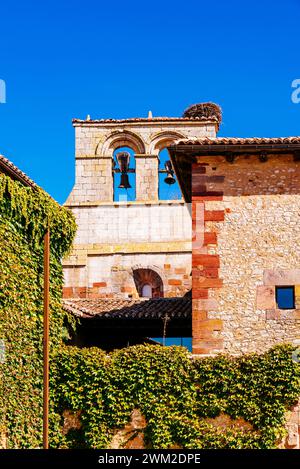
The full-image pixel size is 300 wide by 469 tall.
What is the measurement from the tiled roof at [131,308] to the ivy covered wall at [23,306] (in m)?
2.37

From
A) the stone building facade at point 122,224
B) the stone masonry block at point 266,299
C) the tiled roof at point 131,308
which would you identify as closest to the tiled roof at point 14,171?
the tiled roof at point 131,308

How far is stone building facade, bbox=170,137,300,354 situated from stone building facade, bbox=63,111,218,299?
13.1m

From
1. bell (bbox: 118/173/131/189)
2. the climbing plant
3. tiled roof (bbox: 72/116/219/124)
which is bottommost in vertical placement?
the climbing plant

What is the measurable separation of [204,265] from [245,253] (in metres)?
0.97

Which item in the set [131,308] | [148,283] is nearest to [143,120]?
[148,283]

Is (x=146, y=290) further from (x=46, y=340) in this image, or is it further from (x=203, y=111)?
(x=46, y=340)

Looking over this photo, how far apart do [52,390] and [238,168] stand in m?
6.67

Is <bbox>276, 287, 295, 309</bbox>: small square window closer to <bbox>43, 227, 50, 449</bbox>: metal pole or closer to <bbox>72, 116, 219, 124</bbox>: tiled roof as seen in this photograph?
<bbox>43, 227, 50, 449</bbox>: metal pole

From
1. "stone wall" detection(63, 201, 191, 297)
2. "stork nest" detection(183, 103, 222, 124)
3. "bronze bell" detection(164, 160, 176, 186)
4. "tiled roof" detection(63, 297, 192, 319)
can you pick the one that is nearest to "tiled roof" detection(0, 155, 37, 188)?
"tiled roof" detection(63, 297, 192, 319)

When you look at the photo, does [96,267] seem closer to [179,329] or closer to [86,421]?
[179,329]

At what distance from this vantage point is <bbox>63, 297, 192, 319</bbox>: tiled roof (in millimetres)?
26422

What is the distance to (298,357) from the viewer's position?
2258 centimetres

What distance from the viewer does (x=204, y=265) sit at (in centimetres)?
2380

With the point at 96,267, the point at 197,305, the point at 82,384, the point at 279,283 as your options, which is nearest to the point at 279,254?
the point at 279,283
